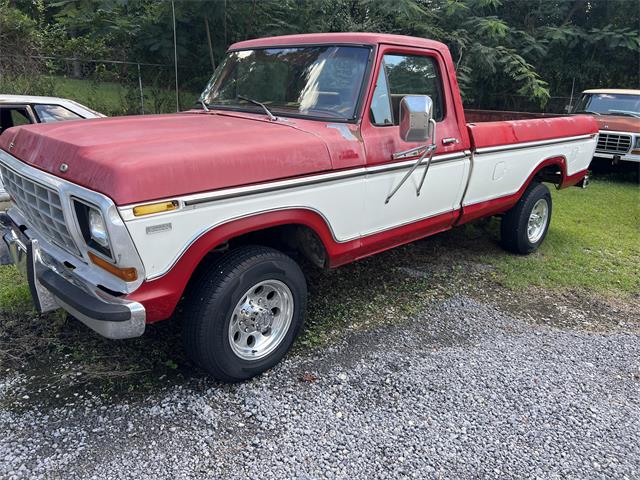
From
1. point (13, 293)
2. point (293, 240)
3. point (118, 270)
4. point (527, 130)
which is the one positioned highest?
point (527, 130)

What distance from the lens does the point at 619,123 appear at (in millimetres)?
10484

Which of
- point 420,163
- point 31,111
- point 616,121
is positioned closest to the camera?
A: point 420,163

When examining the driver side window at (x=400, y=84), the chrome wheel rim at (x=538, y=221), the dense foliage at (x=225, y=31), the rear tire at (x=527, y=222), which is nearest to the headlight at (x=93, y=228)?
the driver side window at (x=400, y=84)

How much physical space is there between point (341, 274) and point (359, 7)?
7.73m

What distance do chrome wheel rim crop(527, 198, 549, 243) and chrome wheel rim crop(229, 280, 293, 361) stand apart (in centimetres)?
366

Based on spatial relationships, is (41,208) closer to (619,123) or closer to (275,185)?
(275,185)

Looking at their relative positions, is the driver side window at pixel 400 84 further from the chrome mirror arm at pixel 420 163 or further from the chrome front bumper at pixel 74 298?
the chrome front bumper at pixel 74 298

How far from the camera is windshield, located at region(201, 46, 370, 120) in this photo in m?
3.70

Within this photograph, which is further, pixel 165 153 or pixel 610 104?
pixel 610 104

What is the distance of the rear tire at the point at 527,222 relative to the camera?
568 cm

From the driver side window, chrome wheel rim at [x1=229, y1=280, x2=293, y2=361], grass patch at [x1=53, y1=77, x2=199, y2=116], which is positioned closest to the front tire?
chrome wheel rim at [x1=229, y1=280, x2=293, y2=361]

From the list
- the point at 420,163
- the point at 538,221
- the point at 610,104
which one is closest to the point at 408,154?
the point at 420,163

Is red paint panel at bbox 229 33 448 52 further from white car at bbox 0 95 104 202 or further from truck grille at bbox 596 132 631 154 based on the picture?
truck grille at bbox 596 132 631 154

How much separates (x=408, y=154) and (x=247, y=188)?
1.48m
